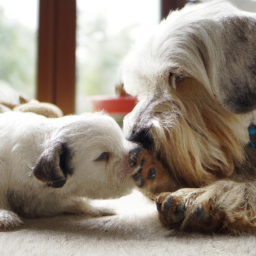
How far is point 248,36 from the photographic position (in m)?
1.50

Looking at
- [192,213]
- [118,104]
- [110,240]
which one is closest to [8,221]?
[110,240]

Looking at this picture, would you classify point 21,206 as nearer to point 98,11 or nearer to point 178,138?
point 178,138

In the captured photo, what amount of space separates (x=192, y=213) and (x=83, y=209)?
18.8 inches

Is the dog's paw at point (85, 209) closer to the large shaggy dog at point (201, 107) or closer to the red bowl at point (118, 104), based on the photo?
the large shaggy dog at point (201, 107)

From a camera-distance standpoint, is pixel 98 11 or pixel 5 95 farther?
pixel 98 11

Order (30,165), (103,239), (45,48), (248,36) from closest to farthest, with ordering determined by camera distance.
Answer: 1. (103,239)
2. (30,165)
3. (248,36)
4. (45,48)

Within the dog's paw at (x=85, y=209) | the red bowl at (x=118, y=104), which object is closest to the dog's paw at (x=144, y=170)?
the dog's paw at (x=85, y=209)

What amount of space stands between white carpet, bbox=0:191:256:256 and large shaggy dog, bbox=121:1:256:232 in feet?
0.53

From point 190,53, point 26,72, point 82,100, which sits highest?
point 190,53

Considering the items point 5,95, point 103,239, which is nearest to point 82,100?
point 5,95

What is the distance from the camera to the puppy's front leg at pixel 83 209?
58.1 inches

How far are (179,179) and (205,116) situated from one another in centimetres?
25

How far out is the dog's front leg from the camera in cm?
120

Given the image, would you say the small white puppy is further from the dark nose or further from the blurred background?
the blurred background
